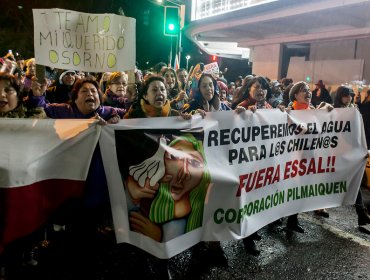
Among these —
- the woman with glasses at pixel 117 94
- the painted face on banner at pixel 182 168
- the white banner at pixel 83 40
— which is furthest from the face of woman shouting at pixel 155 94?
the woman with glasses at pixel 117 94

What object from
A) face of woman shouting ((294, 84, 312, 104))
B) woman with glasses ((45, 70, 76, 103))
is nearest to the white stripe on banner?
woman with glasses ((45, 70, 76, 103))

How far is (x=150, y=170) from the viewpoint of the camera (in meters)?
3.15

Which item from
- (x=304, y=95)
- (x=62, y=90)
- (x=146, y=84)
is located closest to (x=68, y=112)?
(x=146, y=84)

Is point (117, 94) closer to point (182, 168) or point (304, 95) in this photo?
point (182, 168)

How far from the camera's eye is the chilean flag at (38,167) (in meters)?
2.93

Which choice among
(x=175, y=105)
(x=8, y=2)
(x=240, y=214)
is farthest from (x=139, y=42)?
(x=240, y=214)

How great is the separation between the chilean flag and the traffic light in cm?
885

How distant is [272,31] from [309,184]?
12528mm

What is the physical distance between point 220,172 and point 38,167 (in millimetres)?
1590

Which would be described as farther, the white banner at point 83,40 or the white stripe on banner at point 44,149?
the white banner at point 83,40

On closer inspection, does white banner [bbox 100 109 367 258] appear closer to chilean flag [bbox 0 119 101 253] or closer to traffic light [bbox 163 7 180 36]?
chilean flag [bbox 0 119 101 253]

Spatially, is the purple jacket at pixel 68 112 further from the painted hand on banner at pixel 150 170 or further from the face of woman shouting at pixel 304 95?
the face of woman shouting at pixel 304 95

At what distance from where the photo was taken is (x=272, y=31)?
15586 millimetres

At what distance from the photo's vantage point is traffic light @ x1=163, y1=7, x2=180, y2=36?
37.4 ft
